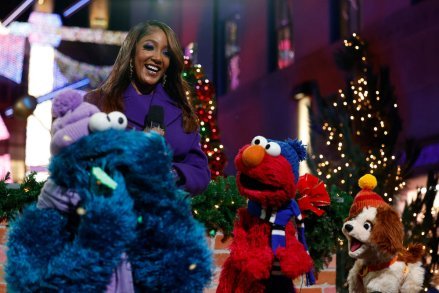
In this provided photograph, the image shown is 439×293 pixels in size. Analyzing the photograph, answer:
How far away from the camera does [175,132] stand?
287 cm

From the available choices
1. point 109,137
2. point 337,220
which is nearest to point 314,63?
point 337,220

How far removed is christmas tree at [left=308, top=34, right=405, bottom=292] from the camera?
694 cm

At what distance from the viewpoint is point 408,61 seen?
354 inches

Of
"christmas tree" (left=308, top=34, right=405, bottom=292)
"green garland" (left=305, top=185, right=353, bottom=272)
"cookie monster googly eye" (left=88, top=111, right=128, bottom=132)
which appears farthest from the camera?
"christmas tree" (left=308, top=34, right=405, bottom=292)

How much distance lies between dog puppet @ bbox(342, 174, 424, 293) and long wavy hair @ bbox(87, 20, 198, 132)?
1672mm

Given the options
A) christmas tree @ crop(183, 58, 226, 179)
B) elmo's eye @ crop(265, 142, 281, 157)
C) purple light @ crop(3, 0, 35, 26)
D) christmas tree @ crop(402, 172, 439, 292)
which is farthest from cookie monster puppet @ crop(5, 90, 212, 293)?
purple light @ crop(3, 0, 35, 26)

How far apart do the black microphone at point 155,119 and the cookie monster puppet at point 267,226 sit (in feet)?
2.28

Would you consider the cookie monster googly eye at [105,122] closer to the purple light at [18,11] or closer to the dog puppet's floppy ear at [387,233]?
the dog puppet's floppy ear at [387,233]

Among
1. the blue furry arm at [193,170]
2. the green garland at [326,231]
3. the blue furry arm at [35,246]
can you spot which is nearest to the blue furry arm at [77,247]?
the blue furry arm at [35,246]

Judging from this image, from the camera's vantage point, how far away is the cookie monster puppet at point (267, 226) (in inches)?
136

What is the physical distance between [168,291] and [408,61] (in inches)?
A: 285

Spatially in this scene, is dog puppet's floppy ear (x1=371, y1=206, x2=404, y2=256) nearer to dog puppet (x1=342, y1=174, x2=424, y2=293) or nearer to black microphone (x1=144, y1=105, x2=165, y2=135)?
dog puppet (x1=342, y1=174, x2=424, y2=293)

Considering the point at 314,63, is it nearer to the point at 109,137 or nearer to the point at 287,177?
the point at 287,177

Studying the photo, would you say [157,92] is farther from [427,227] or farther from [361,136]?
[361,136]
